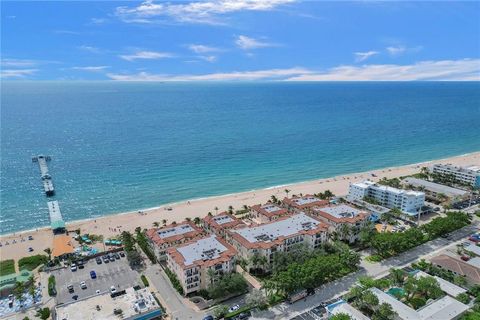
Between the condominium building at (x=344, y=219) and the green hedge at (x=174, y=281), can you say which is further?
the condominium building at (x=344, y=219)

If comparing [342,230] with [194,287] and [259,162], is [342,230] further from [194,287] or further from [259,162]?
[259,162]

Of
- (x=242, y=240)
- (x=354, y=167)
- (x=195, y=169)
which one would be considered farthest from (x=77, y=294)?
(x=354, y=167)

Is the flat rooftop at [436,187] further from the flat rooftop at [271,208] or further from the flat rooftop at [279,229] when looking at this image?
the flat rooftop at [271,208]

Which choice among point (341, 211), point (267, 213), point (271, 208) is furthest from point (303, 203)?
point (267, 213)

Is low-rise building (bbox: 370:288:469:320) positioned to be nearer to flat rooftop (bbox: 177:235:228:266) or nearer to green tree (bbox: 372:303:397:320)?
green tree (bbox: 372:303:397:320)

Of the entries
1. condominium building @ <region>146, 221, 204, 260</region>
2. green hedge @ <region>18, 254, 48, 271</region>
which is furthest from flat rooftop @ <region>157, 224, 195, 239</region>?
green hedge @ <region>18, 254, 48, 271</region>

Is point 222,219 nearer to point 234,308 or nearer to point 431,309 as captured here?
point 234,308

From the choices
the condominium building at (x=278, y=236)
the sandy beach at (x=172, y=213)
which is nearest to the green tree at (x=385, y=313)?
the condominium building at (x=278, y=236)
